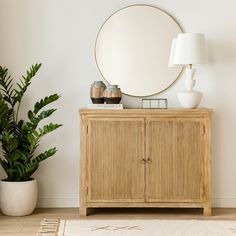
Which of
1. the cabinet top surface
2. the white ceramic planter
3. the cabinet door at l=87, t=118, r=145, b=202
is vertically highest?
the cabinet top surface

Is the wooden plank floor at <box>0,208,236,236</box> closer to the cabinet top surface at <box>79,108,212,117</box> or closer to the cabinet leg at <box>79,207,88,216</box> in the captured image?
the cabinet leg at <box>79,207,88,216</box>

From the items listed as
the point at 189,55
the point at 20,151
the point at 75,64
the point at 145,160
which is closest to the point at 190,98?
the point at 189,55

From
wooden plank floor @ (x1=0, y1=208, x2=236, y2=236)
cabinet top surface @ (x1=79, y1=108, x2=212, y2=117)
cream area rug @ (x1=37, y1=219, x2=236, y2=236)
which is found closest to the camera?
cream area rug @ (x1=37, y1=219, x2=236, y2=236)

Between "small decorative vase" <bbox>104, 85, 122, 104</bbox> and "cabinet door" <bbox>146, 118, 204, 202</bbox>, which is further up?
"small decorative vase" <bbox>104, 85, 122, 104</bbox>

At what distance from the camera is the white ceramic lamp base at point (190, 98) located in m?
4.63

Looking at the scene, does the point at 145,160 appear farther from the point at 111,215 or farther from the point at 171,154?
the point at 111,215

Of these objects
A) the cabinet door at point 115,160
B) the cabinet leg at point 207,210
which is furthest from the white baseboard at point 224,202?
the cabinet door at point 115,160

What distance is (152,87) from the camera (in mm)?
4922

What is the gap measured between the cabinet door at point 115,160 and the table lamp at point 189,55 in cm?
42

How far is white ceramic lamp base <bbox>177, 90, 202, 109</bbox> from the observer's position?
182 inches

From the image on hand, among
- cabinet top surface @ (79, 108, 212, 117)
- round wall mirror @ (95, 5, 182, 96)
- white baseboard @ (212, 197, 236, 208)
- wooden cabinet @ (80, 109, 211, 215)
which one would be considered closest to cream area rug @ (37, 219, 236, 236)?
wooden cabinet @ (80, 109, 211, 215)

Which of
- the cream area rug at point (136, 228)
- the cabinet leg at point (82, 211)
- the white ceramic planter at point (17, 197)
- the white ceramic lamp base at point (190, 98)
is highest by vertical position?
the white ceramic lamp base at point (190, 98)

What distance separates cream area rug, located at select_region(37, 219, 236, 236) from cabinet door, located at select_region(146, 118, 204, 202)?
1.07ft

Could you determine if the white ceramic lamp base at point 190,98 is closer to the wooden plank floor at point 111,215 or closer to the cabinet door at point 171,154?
the cabinet door at point 171,154
